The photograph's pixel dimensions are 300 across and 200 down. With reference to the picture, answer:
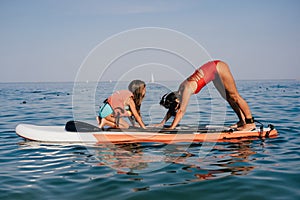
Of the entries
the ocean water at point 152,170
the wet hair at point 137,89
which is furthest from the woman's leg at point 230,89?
the wet hair at point 137,89

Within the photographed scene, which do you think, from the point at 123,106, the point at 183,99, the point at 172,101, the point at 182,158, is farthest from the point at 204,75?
the point at 182,158

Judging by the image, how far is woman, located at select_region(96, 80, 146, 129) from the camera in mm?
8602

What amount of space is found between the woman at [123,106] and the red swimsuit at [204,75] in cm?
157

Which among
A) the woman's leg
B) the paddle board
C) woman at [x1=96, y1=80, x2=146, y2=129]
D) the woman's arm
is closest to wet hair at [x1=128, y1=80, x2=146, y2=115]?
woman at [x1=96, y1=80, x2=146, y2=129]

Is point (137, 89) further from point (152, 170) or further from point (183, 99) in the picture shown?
point (152, 170)

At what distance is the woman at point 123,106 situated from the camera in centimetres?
860

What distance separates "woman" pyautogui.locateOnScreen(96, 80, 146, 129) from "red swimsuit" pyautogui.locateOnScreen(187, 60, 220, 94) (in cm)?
157

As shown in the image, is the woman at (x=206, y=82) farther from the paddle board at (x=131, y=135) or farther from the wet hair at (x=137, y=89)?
the wet hair at (x=137, y=89)

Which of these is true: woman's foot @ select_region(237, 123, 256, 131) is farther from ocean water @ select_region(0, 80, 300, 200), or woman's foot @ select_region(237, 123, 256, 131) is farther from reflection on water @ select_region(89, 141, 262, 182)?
reflection on water @ select_region(89, 141, 262, 182)

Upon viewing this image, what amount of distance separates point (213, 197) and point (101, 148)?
4.16 meters

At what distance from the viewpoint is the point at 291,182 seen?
5191 millimetres

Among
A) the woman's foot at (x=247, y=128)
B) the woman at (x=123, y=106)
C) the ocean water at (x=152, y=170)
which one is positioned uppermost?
the woman at (x=123, y=106)

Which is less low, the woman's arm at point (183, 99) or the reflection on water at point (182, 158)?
the woman's arm at point (183, 99)

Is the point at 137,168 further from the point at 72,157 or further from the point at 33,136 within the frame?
the point at 33,136
